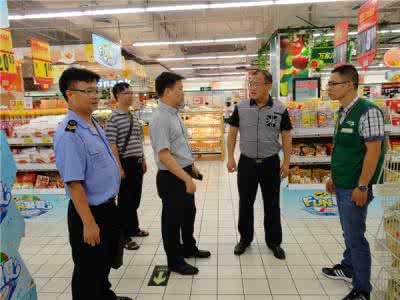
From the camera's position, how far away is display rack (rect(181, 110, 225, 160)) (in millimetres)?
9625

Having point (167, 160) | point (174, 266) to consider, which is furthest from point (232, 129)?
point (174, 266)

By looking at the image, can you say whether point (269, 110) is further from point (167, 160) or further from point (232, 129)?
point (167, 160)

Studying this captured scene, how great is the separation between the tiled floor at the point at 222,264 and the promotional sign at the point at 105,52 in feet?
18.1

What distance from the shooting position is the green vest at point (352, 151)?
98.5 inches

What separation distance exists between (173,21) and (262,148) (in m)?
10.3

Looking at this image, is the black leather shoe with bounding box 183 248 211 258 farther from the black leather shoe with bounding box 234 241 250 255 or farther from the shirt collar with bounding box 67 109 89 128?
the shirt collar with bounding box 67 109 89 128

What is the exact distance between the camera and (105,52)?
9.44 m

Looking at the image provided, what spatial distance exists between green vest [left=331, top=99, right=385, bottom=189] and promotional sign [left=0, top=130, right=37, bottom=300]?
242cm

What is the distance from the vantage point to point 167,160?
284 cm

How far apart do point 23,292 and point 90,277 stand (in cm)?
55

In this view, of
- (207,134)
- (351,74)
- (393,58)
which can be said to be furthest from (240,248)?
(393,58)

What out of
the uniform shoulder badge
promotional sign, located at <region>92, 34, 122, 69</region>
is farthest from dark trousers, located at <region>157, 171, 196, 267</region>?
promotional sign, located at <region>92, 34, 122, 69</region>

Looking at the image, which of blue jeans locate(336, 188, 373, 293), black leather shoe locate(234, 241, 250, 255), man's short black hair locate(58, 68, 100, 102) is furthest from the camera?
black leather shoe locate(234, 241, 250, 255)

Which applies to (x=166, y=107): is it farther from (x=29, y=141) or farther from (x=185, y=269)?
(x=29, y=141)
